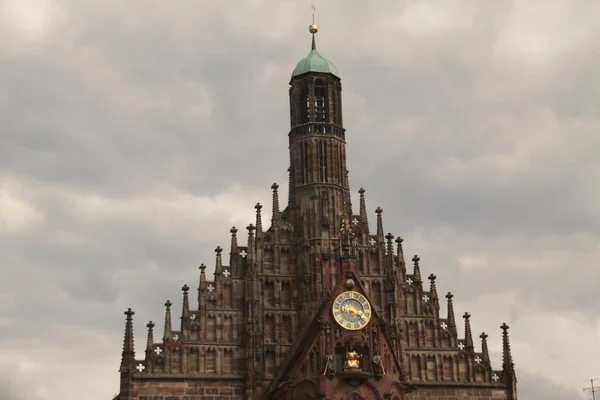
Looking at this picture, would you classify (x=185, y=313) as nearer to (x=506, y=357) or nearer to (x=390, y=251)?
(x=390, y=251)

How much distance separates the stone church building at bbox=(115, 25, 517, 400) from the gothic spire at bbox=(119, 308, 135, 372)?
0.06m

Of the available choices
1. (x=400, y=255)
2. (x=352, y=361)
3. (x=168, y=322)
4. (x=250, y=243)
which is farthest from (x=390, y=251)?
(x=168, y=322)

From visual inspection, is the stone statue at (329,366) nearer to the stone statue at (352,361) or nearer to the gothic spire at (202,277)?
the stone statue at (352,361)

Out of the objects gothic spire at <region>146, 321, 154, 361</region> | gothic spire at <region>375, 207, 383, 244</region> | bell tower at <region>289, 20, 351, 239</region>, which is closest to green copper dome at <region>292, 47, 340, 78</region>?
bell tower at <region>289, 20, 351, 239</region>

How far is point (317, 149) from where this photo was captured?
77.1 metres

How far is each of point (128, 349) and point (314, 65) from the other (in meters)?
23.1

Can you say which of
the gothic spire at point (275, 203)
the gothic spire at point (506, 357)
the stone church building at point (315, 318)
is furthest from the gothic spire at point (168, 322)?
the gothic spire at point (506, 357)

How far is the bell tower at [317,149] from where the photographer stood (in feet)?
248

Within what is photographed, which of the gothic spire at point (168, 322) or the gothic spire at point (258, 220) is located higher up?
the gothic spire at point (258, 220)

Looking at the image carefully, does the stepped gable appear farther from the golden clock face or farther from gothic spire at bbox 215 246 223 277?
gothic spire at bbox 215 246 223 277

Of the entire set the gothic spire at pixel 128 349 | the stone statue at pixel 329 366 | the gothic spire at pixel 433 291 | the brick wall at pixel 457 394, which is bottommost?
the brick wall at pixel 457 394

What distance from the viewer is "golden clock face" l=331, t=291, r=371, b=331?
67.1 metres

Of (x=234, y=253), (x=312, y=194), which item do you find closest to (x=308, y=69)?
(x=312, y=194)

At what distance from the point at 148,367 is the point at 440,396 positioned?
18.1 metres
